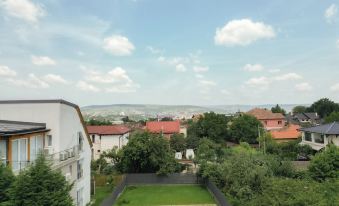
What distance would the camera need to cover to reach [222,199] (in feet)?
76.4

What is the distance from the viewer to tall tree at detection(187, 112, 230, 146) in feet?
184

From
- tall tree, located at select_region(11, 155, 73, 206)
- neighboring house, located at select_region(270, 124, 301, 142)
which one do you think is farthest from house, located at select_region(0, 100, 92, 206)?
neighboring house, located at select_region(270, 124, 301, 142)

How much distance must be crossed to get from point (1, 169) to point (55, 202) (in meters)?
2.34

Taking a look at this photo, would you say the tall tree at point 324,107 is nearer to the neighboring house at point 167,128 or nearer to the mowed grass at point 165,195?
the neighboring house at point 167,128

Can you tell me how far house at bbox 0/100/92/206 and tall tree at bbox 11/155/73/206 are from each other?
2020mm

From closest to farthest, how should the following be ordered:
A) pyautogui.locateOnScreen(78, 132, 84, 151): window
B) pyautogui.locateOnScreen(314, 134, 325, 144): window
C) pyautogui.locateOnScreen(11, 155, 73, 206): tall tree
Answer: pyautogui.locateOnScreen(11, 155, 73, 206): tall tree < pyautogui.locateOnScreen(78, 132, 84, 151): window < pyautogui.locateOnScreen(314, 134, 325, 144): window

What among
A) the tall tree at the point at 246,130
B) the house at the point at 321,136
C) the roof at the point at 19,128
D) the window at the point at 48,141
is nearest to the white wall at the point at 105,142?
the tall tree at the point at 246,130

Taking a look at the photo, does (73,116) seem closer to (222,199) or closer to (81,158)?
(81,158)

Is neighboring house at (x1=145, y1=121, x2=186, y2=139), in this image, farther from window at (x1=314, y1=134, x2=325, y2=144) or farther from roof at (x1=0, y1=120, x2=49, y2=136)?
roof at (x1=0, y1=120, x2=49, y2=136)

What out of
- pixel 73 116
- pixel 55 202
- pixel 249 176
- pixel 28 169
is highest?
pixel 73 116

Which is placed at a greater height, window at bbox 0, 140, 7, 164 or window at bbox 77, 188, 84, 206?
window at bbox 0, 140, 7, 164

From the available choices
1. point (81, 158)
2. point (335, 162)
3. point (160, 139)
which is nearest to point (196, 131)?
point (160, 139)

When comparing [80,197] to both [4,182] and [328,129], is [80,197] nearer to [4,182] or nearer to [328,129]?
[4,182]

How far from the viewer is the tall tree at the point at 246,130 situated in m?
57.5
